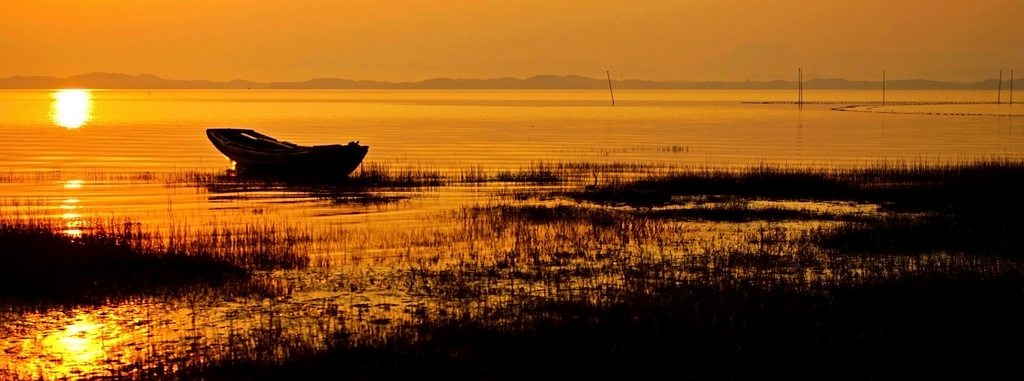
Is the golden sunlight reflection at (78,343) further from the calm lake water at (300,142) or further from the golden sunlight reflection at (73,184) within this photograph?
the golden sunlight reflection at (73,184)

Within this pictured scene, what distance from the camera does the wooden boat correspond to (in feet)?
100

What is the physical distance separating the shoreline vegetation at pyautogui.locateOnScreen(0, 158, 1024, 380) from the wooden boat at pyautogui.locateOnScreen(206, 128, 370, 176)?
308 inches

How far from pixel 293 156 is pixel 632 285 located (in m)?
19.7

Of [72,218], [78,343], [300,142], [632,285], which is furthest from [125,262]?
[300,142]

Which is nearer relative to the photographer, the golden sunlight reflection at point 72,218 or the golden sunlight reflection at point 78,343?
the golden sunlight reflection at point 78,343

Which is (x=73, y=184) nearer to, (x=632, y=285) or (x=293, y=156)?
(x=293, y=156)

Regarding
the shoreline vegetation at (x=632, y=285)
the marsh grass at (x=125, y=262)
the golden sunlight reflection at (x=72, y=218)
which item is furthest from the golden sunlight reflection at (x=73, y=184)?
the marsh grass at (x=125, y=262)

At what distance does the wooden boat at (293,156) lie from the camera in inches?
1203

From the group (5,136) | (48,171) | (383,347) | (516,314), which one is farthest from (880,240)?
(5,136)

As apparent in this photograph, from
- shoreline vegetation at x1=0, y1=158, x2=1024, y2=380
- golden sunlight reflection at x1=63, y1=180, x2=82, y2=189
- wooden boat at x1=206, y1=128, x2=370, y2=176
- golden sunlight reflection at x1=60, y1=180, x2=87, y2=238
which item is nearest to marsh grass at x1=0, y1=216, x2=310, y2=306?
shoreline vegetation at x1=0, y1=158, x2=1024, y2=380

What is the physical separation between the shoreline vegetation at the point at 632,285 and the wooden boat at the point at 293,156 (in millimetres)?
7818

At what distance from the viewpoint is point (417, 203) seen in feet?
80.8

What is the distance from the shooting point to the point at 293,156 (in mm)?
30859

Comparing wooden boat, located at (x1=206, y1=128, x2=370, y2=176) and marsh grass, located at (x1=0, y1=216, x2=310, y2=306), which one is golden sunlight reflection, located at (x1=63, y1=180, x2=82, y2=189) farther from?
marsh grass, located at (x1=0, y1=216, x2=310, y2=306)
